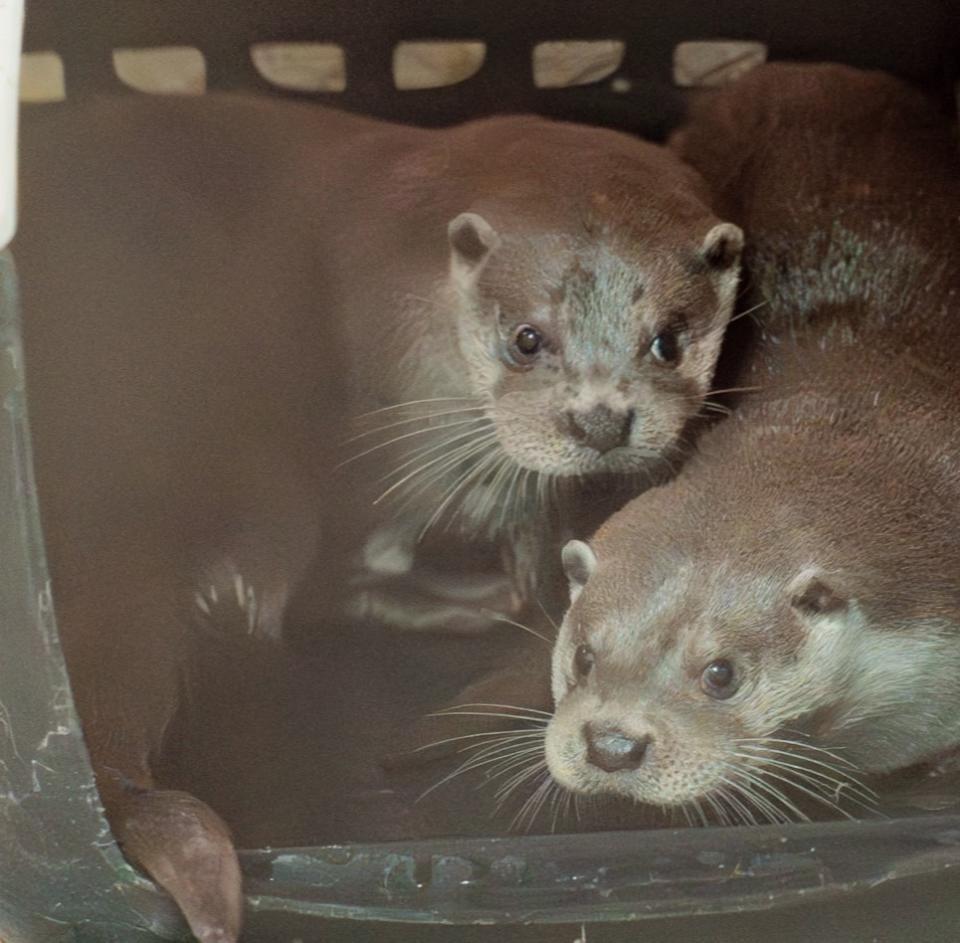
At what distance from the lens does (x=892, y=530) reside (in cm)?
140

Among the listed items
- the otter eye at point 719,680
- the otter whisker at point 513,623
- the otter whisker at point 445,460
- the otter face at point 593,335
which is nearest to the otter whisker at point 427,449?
the otter whisker at point 445,460

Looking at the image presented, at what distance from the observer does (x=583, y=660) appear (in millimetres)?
1362

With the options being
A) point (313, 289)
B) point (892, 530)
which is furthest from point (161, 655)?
point (892, 530)

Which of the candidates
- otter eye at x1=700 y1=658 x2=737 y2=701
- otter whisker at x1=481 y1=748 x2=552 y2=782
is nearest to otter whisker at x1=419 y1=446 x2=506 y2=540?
otter whisker at x1=481 y1=748 x2=552 y2=782

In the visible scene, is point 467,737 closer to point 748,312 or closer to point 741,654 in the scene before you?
point 741,654

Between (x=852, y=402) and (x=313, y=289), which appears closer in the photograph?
(x=852, y=402)

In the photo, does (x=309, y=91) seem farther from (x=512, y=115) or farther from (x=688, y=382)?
(x=688, y=382)

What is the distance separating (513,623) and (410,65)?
30.1 inches

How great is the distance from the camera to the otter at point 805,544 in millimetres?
1304

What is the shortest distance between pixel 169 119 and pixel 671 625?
0.86 metres

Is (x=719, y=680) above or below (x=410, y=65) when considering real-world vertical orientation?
below

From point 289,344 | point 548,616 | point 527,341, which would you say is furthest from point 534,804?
point 289,344

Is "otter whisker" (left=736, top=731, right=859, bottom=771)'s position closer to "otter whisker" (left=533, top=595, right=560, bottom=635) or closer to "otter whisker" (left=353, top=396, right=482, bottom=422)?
"otter whisker" (left=533, top=595, right=560, bottom=635)

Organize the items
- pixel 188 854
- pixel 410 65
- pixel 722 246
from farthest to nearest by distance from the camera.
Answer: pixel 410 65, pixel 722 246, pixel 188 854
